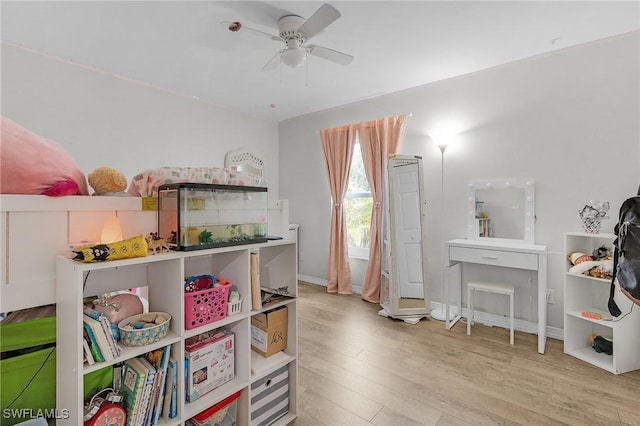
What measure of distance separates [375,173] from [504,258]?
1646mm

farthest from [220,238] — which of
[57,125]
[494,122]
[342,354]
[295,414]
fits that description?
[494,122]

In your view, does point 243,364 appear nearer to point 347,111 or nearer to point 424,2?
point 424,2

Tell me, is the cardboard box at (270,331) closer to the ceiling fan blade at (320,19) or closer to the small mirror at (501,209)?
the ceiling fan blade at (320,19)

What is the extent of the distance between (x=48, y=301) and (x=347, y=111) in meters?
3.55

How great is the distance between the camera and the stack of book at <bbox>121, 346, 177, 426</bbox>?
105 cm

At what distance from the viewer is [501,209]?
9.29 ft

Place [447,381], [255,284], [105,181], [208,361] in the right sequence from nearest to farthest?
[105,181]
[208,361]
[255,284]
[447,381]

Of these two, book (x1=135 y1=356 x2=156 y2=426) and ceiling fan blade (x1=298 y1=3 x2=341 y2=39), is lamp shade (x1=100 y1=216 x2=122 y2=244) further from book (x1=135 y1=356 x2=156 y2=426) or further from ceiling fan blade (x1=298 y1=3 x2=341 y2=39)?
ceiling fan blade (x1=298 y1=3 x2=341 y2=39)

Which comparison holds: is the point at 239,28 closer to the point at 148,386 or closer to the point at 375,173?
the point at 375,173

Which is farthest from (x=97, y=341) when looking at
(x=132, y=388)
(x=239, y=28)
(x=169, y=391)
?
(x=239, y=28)

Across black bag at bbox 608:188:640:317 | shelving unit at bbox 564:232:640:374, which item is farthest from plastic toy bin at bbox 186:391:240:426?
shelving unit at bbox 564:232:640:374

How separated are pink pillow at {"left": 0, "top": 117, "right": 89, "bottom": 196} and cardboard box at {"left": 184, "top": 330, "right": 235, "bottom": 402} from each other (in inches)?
30.0

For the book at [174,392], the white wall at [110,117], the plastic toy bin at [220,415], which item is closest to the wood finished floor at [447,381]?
the plastic toy bin at [220,415]

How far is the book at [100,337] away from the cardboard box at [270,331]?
2.28ft
